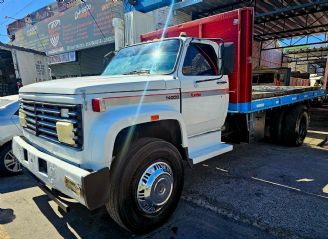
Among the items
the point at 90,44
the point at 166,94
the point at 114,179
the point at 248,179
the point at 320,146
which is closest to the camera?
the point at 114,179

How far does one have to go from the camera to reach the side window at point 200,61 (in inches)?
156

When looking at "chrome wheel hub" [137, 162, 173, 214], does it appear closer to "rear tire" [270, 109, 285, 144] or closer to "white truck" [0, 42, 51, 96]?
"rear tire" [270, 109, 285, 144]

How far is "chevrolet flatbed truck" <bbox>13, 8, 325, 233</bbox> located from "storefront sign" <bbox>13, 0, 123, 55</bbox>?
938 centimetres

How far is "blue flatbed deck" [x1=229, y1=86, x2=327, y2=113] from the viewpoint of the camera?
4863 mm

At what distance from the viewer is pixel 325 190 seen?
14.0 feet

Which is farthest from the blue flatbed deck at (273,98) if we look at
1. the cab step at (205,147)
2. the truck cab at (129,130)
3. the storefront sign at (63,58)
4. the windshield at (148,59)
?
the storefront sign at (63,58)

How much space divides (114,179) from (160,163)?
0.63m

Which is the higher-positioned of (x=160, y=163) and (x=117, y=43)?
(x=117, y=43)

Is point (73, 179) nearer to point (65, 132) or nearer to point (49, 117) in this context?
point (65, 132)

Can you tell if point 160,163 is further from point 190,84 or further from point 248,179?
point 248,179

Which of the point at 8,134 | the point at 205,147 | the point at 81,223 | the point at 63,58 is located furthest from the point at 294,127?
the point at 63,58

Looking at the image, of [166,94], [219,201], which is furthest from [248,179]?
[166,94]

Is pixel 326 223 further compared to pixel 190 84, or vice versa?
pixel 190 84

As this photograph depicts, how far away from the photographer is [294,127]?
6.65 m
